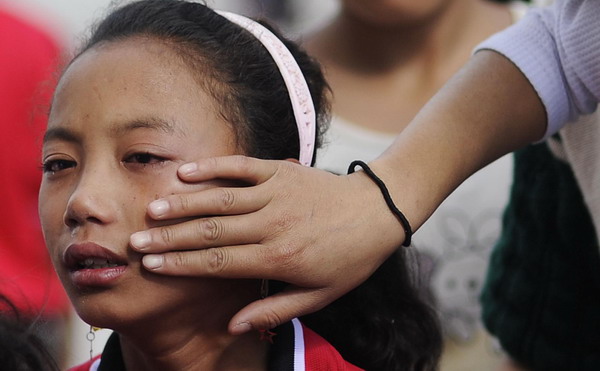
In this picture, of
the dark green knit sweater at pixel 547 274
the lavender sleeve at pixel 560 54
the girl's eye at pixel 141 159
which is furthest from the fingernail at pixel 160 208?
the dark green knit sweater at pixel 547 274

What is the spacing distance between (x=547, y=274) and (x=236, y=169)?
0.97m

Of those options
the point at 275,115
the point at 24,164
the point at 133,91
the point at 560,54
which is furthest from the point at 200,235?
the point at 24,164

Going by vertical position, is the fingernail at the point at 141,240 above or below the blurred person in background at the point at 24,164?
above

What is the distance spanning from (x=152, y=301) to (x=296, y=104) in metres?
0.43

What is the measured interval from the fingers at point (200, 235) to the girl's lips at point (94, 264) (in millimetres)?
68

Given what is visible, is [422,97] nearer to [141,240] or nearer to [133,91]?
[133,91]

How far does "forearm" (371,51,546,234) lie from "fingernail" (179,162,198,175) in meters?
0.28

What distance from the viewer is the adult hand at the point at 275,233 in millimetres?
1413

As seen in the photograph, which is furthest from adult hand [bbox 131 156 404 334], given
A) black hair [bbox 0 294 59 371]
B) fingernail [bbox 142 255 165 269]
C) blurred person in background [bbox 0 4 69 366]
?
blurred person in background [bbox 0 4 69 366]

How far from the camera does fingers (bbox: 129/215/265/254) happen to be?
1.40 metres

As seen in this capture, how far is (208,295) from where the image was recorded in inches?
63.0

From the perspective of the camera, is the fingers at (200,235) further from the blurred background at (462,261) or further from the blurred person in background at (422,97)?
A: the blurred background at (462,261)

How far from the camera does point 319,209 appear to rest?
1.48 m

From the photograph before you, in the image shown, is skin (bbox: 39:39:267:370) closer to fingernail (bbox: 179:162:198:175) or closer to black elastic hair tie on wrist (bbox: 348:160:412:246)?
fingernail (bbox: 179:162:198:175)
